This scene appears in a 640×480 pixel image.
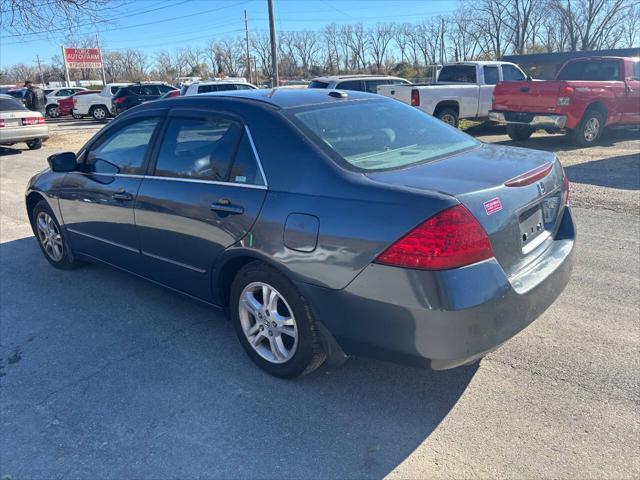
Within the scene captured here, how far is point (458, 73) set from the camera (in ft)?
48.1

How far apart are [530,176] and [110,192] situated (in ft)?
9.95

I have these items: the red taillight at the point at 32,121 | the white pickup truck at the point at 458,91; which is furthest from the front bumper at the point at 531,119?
the red taillight at the point at 32,121

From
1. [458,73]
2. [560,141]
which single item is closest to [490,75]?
[458,73]

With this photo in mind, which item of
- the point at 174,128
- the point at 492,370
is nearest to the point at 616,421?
the point at 492,370

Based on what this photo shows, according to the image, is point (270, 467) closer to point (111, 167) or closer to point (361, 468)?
point (361, 468)

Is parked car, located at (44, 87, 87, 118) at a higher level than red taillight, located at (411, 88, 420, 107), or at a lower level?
higher

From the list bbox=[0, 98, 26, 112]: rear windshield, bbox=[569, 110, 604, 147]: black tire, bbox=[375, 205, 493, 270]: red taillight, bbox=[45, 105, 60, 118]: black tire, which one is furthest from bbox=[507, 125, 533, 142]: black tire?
bbox=[45, 105, 60, 118]: black tire

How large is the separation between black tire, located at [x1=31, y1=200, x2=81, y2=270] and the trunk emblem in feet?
12.8

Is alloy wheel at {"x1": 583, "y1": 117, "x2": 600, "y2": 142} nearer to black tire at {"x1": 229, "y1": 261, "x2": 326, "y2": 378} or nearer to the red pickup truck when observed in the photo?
the red pickup truck

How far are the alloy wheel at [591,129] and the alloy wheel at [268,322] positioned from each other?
33.4 feet

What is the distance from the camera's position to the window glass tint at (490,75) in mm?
14289

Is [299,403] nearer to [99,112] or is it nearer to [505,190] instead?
[505,190]

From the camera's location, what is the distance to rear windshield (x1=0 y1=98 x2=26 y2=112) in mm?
14453

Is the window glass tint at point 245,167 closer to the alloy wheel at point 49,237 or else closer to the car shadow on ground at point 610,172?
the alloy wheel at point 49,237
